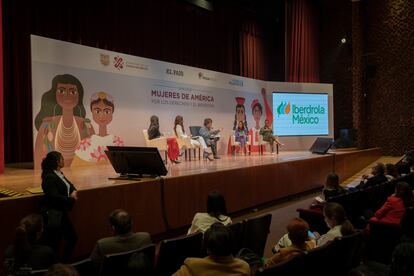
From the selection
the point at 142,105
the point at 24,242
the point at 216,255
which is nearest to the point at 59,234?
the point at 24,242

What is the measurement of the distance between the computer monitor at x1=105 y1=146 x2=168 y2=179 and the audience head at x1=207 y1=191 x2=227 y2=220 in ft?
4.78

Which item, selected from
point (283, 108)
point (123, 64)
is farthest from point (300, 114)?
point (123, 64)

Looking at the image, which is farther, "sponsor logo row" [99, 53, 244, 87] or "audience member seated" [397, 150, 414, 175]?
"sponsor logo row" [99, 53, 244, 87]

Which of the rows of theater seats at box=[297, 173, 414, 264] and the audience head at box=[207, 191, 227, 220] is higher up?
the audience head at box=[207, 191, 227, 220]

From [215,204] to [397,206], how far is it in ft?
5.62

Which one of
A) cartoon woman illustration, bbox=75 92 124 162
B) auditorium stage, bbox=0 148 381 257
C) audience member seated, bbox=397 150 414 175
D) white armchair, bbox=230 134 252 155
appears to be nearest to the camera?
auditorium stage, bbox=0 148 381 257

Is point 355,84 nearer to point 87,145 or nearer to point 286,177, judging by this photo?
point 286,177

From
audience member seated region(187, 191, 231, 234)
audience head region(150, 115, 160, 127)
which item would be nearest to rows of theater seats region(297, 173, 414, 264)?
audience member seated region(187, 191, 231, 234)

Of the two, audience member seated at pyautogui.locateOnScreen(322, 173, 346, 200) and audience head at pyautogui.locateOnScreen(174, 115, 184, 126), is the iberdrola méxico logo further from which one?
audience member seated at pyautogui.locateOnScreen(322, 173, 346, 200)

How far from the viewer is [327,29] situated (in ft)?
41.7

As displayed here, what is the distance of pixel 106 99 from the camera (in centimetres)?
701

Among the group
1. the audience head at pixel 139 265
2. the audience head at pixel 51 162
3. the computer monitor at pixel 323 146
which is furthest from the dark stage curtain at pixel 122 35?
the audience head at pixel 139 265

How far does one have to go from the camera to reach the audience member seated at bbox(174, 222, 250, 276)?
6.52 feet

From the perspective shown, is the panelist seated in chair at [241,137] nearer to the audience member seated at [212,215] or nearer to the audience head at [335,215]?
the audience member seated at [212,215]
